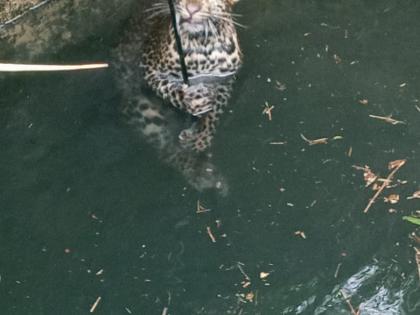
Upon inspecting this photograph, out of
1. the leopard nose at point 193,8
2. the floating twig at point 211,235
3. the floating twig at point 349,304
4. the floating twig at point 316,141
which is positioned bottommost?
the floating twig at point 349,304

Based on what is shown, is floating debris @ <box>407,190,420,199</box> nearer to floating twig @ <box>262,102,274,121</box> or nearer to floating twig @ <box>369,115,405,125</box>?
floating twig @ <box>369,115,405,125</box>

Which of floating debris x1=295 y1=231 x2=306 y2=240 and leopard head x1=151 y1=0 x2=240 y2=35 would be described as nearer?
floating debris x1=295 y1=231 x2=306 y2=240

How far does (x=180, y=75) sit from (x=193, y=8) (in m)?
0.58

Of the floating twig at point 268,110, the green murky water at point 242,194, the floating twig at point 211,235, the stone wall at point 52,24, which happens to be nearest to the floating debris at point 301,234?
the green murky water at point 242,194

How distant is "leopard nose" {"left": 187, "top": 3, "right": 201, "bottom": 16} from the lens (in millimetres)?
5227

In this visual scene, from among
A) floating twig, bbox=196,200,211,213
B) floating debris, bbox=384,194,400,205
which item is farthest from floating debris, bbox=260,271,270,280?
floating debris, bbox=384,194,400,205

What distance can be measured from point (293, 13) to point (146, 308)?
8.61 feet

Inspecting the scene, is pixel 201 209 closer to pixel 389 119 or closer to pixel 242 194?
pixel 242 194

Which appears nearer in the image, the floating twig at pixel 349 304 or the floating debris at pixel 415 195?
the floating twig at pixel 349 304

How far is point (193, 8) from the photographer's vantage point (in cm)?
524

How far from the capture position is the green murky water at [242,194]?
4.44m

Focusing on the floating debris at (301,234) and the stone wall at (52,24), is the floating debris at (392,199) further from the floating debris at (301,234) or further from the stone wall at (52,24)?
the stone wall at (52,24)

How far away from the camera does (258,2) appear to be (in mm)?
6102

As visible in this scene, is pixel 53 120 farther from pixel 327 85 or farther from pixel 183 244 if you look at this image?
pixel 327 85
